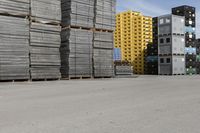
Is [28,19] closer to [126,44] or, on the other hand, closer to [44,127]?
[44,127]

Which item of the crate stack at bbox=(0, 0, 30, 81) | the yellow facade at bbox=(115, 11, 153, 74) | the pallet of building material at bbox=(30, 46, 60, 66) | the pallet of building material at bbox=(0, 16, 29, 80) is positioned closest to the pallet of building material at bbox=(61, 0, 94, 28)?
the pallet of building material at bbox=(30, 46, 60, 66)

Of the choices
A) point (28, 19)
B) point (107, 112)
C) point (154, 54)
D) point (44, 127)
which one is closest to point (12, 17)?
point (28, 19)

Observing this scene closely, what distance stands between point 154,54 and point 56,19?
13.1 m

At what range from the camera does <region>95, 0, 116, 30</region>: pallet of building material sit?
62.1 ft

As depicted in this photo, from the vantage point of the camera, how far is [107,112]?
223 inches

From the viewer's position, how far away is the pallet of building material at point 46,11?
16.2 meters

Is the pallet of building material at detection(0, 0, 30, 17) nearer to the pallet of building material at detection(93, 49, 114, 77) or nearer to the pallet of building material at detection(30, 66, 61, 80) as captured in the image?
the pallet of building material at detection(30, 66, 61, 80)

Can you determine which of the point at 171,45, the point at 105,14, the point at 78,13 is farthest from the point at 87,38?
the point at 171,45

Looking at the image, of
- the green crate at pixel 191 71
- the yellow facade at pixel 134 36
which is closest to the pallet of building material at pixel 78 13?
the yellow facade at pixel 134 36

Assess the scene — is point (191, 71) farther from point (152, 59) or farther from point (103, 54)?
point (103, 54)

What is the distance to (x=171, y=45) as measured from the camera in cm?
2658

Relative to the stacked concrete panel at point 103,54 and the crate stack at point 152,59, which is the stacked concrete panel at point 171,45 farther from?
the stacked concrete panel at point 103,54

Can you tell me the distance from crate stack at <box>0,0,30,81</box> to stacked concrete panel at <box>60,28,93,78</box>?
8.20 ft

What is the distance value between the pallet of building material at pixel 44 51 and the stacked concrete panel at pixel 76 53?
1.72 ft
